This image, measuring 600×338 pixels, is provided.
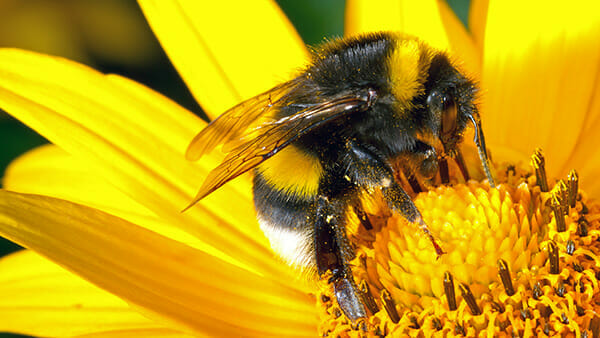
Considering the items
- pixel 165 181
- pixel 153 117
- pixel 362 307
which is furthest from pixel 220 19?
pixel 362 307

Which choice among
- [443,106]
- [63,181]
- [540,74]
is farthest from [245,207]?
[540,74]

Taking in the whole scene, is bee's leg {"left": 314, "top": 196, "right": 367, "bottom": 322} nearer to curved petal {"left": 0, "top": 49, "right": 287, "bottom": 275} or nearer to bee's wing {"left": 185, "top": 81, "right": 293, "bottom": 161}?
bee's wing {"left": 185, "top": 81, "right": 293, "bottom": 161}

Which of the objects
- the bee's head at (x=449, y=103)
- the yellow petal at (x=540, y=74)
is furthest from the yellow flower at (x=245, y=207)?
the bee's head at (x=449, y=103)

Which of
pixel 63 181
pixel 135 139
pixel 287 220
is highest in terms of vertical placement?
pixel 63 181

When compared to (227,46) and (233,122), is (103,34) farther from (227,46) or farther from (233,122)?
(233,122)

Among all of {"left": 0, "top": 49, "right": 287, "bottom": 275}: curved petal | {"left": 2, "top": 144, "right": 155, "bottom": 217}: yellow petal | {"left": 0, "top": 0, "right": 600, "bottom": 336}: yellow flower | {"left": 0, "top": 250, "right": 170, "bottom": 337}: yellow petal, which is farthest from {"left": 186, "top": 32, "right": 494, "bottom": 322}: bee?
{"left": 2, "top": 144, "right": 155, "bottom": 217}: yellow petal
